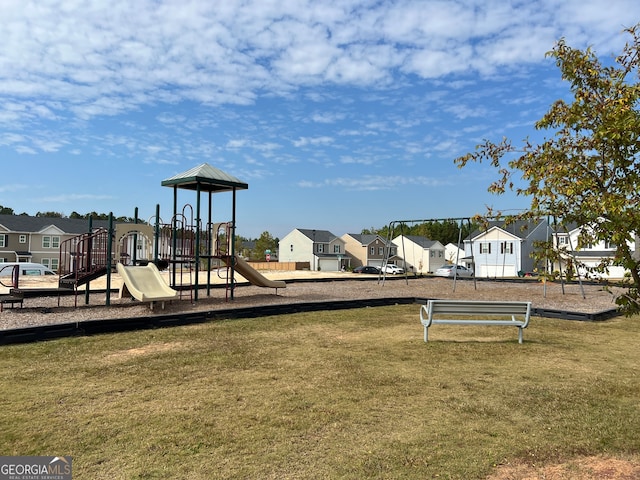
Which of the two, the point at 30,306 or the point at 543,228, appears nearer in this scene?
the point at 30,306

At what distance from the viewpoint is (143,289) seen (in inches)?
516

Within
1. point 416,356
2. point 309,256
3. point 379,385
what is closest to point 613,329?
point 416,356

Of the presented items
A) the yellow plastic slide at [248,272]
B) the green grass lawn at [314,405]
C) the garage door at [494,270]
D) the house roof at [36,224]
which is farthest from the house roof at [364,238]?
the green grass lawn at [314,405]

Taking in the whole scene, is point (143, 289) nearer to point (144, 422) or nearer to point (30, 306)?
point (30, 306)

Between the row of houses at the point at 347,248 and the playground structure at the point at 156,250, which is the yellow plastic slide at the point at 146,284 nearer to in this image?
the playground structure at the point at 156,250

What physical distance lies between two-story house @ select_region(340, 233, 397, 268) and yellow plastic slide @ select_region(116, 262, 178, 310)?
6700cm

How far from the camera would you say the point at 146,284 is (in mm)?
13469

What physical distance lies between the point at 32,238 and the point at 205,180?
56.6 m

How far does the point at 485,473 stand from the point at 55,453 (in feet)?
11.4

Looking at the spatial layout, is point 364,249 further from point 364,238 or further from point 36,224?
point 36,224

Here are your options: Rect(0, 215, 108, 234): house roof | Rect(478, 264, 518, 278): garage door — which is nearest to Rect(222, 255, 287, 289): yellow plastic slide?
Rect(478, 264, 518, 278): garage door

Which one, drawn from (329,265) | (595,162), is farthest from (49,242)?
(595,162)

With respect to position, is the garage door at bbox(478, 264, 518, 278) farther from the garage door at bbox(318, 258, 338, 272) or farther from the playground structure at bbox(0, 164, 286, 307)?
the playground structure at bbox(0, 164, 286, 307)

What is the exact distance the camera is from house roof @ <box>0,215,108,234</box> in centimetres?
5947
